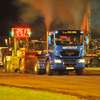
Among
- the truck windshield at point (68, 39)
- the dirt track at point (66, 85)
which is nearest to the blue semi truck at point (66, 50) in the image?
the truck windshield at point (68, 39)

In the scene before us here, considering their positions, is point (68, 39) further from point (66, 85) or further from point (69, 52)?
point (66, 85)

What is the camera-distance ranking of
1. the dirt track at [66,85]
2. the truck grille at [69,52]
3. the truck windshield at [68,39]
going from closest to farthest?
the dirt track at [66,85] < the truck windshield at [68,39] < the truck grille at [69,52]

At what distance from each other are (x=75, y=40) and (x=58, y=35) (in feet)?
3.81

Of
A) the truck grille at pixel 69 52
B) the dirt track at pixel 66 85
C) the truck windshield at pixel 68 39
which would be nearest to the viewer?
the dirt track at pixel 66 85

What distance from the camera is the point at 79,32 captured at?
2003cm

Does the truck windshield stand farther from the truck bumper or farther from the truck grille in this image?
the truck bumper

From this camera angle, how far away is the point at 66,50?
19906mm

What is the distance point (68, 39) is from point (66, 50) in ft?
2.34

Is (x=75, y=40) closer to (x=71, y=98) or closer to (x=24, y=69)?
(x=24, y=69)

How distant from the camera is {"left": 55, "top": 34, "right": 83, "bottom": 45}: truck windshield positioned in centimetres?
1970

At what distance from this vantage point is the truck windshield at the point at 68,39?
64.6 ft

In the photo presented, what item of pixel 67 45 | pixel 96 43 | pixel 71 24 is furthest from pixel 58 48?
pixel 71 24

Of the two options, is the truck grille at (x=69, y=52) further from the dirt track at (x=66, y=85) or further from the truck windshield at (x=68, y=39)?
the dirt track at (x=66, y=85)

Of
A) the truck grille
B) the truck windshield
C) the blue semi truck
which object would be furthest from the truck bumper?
the truck windshield
